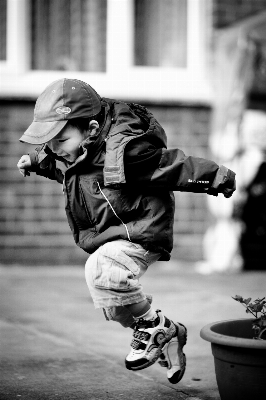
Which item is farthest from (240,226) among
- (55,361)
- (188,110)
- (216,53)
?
(55,361)

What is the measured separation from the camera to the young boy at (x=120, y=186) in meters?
3.27

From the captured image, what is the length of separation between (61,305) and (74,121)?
2.89m

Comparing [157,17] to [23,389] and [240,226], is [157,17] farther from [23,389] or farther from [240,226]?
[23,389]

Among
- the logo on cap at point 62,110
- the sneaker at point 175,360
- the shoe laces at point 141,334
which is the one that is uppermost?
the logo on cap at point 62,110

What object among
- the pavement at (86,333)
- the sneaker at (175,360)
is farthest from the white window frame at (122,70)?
the sneaker at (175,360)

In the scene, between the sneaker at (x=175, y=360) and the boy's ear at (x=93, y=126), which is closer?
the boy's ear at (x=93, y=126)

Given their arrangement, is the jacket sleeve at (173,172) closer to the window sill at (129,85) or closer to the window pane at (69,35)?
the window sill at (129,85)

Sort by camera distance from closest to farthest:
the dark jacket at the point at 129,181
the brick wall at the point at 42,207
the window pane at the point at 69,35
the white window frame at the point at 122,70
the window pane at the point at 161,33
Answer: the dark jacket at the point at 129,181
the brick wall at the point at 42,207
the white window frame at the point at 122,70
the window pane at the point at 69,35
the window pane at the point at 161,33

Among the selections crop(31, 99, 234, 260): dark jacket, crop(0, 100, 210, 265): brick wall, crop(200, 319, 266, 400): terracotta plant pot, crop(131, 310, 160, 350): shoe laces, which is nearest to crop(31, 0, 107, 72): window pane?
crop(0, 100, 210, 265): brick wall

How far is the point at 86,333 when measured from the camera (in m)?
4.96

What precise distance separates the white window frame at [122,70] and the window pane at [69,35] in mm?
102

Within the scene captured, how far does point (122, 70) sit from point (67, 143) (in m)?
5.03

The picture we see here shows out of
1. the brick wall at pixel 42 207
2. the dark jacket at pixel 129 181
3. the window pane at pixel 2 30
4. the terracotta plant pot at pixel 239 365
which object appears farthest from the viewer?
the window pane at pixel 2 30

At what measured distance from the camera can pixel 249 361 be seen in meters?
2.93
